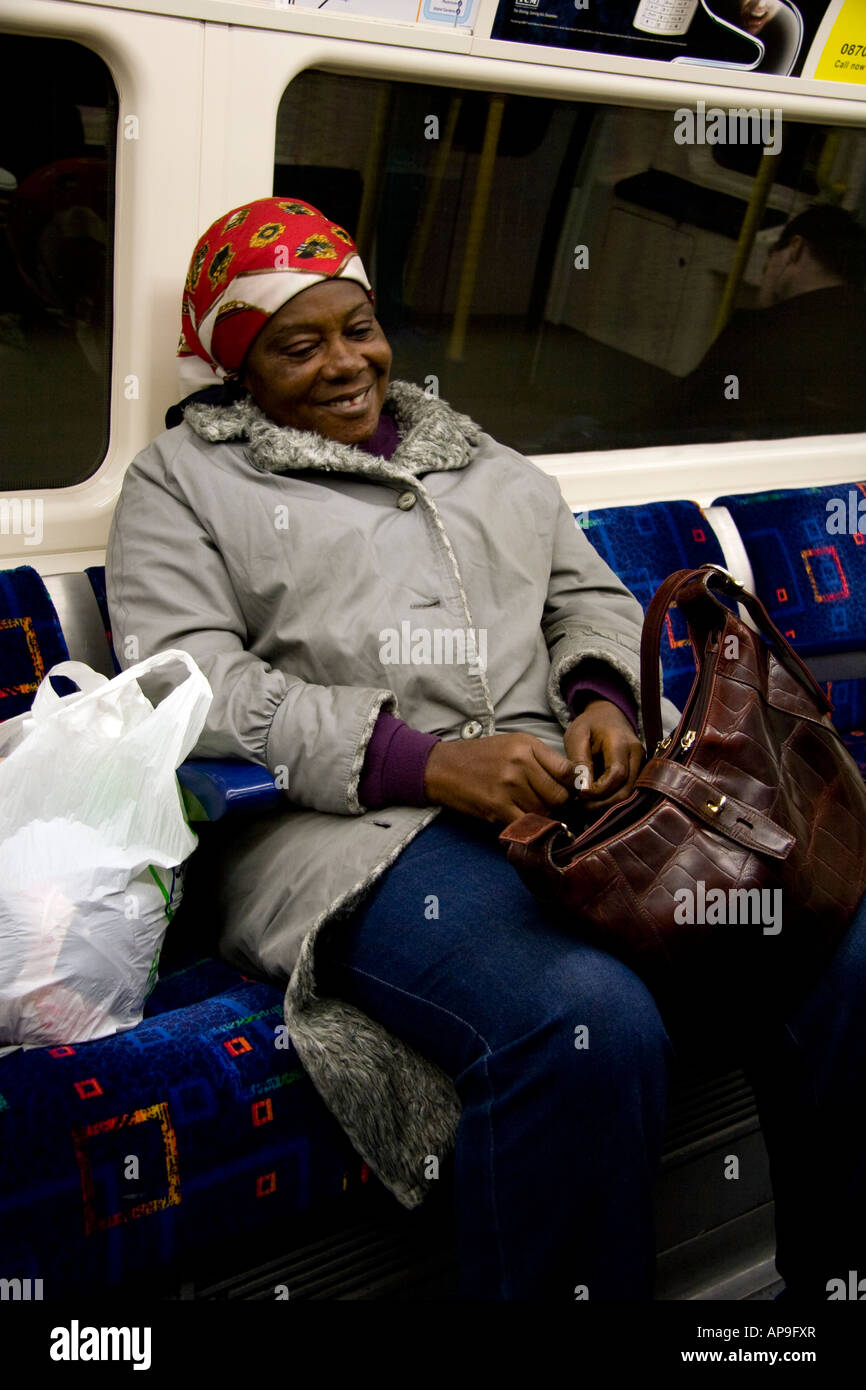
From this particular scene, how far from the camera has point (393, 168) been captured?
2.73m

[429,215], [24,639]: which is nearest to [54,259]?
[24,639]

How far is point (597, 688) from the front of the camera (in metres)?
2.03

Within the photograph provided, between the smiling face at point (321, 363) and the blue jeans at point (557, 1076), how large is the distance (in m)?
0.73

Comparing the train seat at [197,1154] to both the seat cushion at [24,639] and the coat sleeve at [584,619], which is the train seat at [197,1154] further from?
the coat sleeve at [584,619]

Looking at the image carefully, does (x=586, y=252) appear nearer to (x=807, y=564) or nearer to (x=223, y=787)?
(x=807, y=564)

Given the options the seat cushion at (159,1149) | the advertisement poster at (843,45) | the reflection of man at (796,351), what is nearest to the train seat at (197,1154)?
the seat cushion at (159,1149)

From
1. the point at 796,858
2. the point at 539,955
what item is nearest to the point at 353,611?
the point at 539,955

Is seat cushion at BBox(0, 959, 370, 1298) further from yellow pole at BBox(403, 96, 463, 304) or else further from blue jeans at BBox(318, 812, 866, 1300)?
yellow pole at BBox(403, 96, 463, 304)

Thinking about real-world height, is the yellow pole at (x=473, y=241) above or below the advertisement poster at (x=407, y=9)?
below

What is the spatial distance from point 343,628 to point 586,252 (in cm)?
164

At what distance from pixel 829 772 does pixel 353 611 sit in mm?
737

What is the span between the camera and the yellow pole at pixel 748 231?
3.27 metres

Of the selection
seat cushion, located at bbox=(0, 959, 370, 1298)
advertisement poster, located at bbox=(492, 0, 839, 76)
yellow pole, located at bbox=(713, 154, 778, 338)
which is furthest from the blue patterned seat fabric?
seat cushion, located at bbox=(0, 959, 370, 1298)
